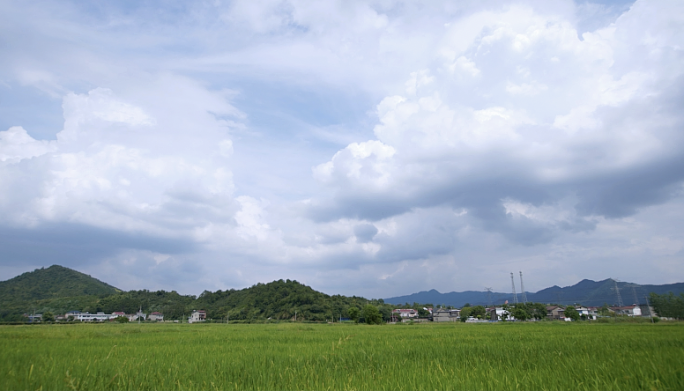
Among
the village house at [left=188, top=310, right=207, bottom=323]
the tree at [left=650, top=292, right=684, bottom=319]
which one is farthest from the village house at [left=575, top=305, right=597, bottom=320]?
the village house at [left=188, top=310, right=207, bottom=323]

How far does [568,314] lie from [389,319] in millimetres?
48391

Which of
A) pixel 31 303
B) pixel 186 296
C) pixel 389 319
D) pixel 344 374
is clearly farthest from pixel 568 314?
pixel 31 303

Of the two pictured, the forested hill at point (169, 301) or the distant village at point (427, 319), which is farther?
the forested hill at point (169, 301)

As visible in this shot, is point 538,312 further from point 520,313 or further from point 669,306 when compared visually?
point 669,306

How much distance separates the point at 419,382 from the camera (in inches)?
170

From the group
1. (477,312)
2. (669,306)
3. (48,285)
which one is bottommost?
(477,312)

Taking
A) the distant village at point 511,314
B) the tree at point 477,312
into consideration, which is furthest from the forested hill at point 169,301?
the tree at point 477,312

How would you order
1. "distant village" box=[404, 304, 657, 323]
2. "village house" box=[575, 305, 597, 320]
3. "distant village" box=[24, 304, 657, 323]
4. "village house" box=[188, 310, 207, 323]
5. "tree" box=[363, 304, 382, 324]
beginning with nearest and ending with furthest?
"tree" box=[363, 304, 382, 324], "distant village" box=[24, 304, 657, 323], "village house" box=[188, 310, 207, 323], "distant village" box=[404, 304, 657, 323], "village house" box=[575, 305, 597, 320]

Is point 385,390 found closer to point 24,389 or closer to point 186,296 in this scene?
point 24,389

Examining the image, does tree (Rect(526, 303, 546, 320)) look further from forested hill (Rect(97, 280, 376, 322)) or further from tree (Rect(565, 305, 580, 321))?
forested hill (Rect(97, 280, 376, 322))

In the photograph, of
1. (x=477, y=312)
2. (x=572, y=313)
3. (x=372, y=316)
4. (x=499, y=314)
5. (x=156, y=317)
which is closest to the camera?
(x=372, y=316)

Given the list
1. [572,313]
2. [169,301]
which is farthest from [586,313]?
[169,301]

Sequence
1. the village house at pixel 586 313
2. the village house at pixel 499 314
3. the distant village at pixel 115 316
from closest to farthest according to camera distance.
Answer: the distant village at pixel 115 316, the village house at pixel 586 313, the village house at pixel 499 314

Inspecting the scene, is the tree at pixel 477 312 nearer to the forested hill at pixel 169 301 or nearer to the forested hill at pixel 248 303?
the forested hill at pixel 169 301
